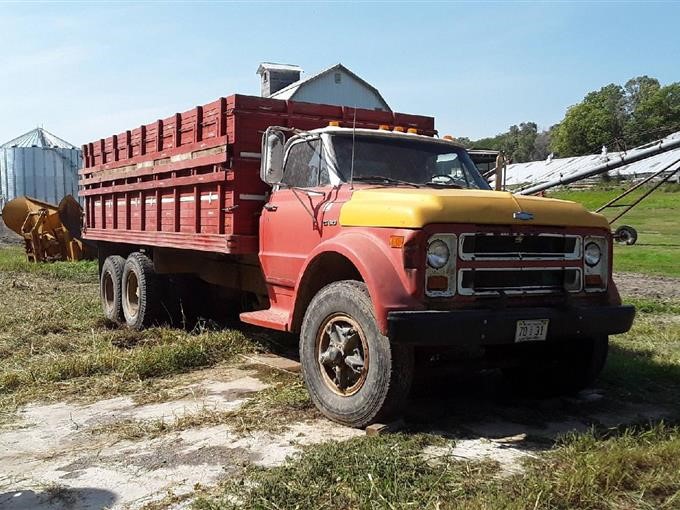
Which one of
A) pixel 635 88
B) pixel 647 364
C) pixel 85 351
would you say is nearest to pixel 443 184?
pixel 647 364

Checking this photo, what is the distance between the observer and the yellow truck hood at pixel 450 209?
4449mm

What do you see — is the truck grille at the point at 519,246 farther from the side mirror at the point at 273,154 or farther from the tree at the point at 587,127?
the tree at the point at 587,127

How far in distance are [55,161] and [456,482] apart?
3277cm

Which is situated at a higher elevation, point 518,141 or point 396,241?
point 518,141

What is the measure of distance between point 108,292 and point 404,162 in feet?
18.8

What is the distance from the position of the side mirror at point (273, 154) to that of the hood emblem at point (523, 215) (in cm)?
210

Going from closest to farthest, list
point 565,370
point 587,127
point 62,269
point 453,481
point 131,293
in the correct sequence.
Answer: point 453,481 → point 565,370 → point 131,293 → point 62,269 → point 587,127

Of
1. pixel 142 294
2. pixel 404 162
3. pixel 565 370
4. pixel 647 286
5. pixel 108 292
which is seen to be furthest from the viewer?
pixel 647 286

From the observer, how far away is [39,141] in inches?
1352

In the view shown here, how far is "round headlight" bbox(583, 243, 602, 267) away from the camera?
16.9 ft

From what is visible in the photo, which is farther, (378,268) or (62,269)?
(62,269)

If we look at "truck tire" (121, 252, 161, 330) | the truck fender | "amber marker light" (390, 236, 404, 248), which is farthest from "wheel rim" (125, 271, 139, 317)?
"amber marker light" (390, 236, 404, 248)

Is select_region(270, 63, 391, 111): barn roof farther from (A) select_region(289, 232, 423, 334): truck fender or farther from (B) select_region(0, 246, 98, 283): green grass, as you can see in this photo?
(A) select_region(289, 232, 423, 334): truck fender

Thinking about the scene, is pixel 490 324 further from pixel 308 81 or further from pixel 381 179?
pixel 308 81
